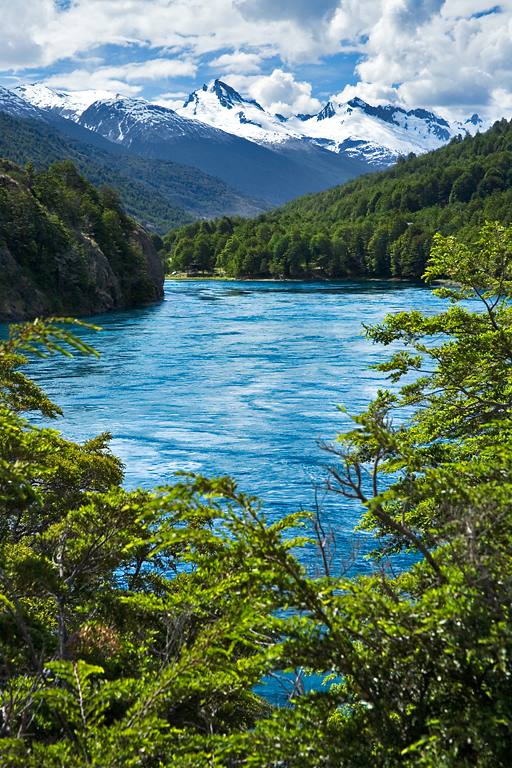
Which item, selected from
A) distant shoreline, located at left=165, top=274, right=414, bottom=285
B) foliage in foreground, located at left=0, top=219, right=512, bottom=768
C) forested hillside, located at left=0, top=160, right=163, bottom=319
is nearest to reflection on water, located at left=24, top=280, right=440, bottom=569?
foliage in foreground, located at left=0, top=219, right=512, bottom=768

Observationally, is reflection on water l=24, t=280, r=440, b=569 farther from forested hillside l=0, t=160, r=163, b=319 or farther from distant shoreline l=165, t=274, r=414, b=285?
distant shoreline l=165, t=274, r=414, b=285

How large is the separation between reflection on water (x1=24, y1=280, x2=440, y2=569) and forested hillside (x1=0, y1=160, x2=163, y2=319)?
27.7 ft

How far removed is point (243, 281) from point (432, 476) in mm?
134186

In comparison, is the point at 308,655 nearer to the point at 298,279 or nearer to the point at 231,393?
the point at 231,393

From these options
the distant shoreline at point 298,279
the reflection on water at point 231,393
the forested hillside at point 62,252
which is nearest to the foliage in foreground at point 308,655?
the reflection on water at point 231,393

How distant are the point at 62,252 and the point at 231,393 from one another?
1992 inches

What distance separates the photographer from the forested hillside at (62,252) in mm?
75188

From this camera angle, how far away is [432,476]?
6141 millimetres

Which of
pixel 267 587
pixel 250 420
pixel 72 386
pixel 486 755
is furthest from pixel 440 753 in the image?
pixel 72 386

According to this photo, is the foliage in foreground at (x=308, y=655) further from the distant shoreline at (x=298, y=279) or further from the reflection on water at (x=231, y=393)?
the distant shoreline at (x=298, y=279)

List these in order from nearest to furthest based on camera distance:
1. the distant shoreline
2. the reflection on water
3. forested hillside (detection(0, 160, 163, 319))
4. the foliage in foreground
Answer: the foliage in foreground → the reflection on water → forested hillside (detection(0, 160, 163, 319)) → the distant shoreline

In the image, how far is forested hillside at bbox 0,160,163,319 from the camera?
75188 millimetres

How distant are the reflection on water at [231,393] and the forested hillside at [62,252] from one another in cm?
844

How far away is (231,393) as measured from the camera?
128 ft
